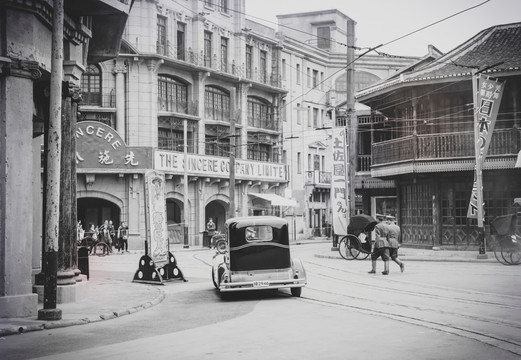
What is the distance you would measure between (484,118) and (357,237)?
713 cm

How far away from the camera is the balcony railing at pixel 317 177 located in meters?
61.4

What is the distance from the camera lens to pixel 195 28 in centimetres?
4828

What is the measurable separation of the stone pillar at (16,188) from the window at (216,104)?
1406 inches

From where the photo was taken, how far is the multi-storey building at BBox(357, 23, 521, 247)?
3136 cm

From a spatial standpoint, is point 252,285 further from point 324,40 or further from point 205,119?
point 324,40

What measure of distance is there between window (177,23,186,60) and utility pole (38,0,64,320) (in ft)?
114

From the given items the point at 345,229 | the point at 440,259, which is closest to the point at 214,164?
the point at 345,229

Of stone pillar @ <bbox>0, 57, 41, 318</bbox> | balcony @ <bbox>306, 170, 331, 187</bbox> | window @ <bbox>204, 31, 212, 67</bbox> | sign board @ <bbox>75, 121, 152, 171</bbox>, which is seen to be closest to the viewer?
stone pillar @ <bbox>0, 57, 41, 318</bbox>

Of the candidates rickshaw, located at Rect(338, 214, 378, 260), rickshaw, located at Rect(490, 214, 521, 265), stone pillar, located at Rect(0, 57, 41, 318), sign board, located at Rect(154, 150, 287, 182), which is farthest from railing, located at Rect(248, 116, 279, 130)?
stone pillar, located at Rect(0, 57, 41, 318)

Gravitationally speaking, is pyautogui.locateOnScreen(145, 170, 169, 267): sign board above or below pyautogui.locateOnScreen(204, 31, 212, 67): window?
below

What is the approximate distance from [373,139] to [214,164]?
11.5 m

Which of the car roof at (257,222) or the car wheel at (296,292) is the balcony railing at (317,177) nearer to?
the car roof at (257,222)

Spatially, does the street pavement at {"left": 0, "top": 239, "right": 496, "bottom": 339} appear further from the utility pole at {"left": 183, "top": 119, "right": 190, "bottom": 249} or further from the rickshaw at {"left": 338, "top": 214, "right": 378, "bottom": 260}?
the utility pole at {"left": 183, "top": 119, "right": 190, "bottom": 249}

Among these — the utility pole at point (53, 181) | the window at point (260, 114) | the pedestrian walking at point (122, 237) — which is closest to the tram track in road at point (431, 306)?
the utility pole at point (53, 181)
